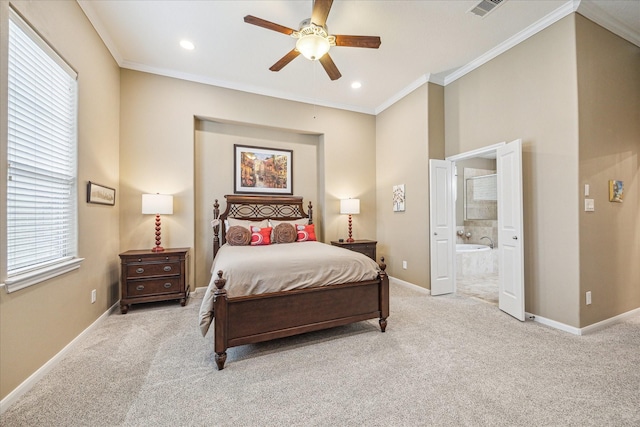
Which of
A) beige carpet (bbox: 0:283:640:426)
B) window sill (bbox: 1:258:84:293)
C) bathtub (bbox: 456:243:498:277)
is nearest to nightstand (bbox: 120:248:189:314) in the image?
beige carpet (bbox: 0:283:640:426)

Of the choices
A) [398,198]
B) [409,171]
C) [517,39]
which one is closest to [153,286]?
[398,198]

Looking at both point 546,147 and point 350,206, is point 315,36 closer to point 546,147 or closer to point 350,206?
point 546,147

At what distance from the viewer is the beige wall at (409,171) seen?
4254mm

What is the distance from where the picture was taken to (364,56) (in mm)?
3629

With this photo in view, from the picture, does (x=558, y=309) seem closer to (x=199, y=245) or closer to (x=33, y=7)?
(x=199, y=245)

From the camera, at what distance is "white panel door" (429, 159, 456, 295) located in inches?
164

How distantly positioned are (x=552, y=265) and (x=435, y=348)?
1.72m

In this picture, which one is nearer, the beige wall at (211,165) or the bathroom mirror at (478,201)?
the beige wall at (211,165)

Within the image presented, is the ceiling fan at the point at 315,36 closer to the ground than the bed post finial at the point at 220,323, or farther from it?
farther from it

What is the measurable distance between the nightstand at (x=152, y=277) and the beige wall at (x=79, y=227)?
0.21m

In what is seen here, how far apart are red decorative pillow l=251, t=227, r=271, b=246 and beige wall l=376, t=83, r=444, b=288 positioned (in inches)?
92.2

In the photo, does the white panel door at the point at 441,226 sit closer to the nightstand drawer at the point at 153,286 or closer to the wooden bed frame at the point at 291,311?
the wooden bed frame at the point at 291,311

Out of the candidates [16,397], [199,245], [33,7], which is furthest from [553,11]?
[16,397]

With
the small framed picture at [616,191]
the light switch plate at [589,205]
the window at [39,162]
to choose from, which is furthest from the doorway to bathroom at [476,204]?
the window at [39,162]
